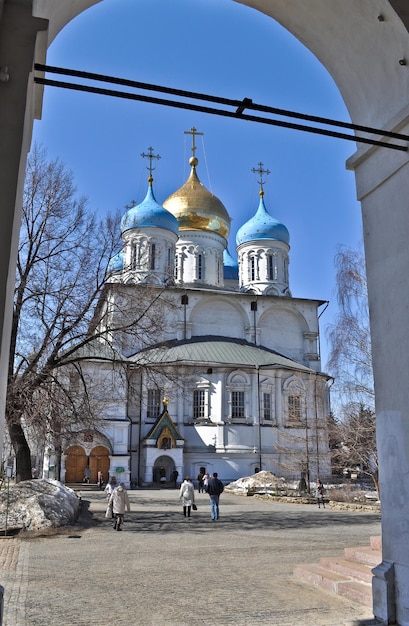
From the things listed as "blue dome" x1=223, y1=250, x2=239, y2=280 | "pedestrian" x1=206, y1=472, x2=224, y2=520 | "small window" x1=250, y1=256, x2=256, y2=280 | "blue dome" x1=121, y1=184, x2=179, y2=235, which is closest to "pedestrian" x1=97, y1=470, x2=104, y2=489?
"pedestrian" x1=206, y1=472, x2=224, y2=520

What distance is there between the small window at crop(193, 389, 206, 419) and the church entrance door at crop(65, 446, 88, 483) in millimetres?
8047

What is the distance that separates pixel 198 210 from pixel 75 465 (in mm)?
23335

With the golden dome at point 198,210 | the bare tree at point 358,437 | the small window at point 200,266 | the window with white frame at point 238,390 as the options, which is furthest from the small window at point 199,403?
Answer: the bare tree at point 358,437

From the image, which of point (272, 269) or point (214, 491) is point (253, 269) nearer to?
point (272, 269)

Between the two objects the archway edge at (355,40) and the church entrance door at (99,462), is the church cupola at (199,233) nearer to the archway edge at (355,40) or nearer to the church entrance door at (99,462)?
the church entrance door at (99,462)

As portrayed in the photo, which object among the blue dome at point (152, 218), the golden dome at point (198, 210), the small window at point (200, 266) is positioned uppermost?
the golden dome at point (198, 210)

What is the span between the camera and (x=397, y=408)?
513 cm

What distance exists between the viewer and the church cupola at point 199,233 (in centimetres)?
4678

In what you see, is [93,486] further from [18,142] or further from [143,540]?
[18,142]

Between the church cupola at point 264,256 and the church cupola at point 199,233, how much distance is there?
6.68ft

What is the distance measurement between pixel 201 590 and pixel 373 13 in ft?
22.2

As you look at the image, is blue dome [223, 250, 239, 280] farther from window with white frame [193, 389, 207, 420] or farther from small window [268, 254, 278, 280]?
window with white frame [193, 389, 207, 420]

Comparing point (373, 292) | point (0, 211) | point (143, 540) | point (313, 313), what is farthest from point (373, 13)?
point (313, 313)

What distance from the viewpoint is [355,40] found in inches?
221
